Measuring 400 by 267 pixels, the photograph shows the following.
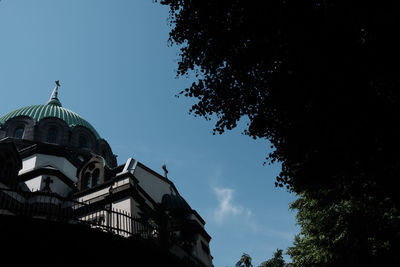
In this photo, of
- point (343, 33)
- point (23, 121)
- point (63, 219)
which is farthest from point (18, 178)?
point (343, 33)

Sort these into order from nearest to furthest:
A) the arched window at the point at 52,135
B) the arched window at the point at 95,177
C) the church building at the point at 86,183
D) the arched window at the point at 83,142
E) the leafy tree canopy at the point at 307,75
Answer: the leafy tree canopy at the point at 307,75, the church building at the point at 86,183, the arched window at the point at 95,177, the arched window at the point at 52,135, the arched window at the point at 83,142

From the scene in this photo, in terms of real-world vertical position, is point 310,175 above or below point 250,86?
below

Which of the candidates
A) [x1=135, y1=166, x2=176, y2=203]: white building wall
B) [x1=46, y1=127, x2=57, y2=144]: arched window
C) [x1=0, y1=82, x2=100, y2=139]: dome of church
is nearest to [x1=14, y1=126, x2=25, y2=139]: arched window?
[x1=0, y1=82, x2=100, y2=139]: dome of church

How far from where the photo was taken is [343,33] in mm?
10570

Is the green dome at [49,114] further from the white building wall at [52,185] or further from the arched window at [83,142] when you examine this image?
the white building wall at [52,185]

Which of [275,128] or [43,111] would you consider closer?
[275,128]

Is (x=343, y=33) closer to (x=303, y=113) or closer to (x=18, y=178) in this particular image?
(x=303, y=113)

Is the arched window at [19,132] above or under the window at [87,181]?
above

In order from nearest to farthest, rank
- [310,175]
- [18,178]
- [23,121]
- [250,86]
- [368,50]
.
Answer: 1. [368,50]
2. [250,86]
3. [310,175]
4. [18,178]
5. [23,121]

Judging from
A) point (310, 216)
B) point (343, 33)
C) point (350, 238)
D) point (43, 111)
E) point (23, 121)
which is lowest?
point (350, 238)

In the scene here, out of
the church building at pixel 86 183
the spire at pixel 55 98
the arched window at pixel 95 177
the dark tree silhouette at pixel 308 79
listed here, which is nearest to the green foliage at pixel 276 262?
Result: the church building at pixel 86 183

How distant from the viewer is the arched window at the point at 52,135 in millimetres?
34188

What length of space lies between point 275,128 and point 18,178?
70.1 feet

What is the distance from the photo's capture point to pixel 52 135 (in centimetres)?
3472
